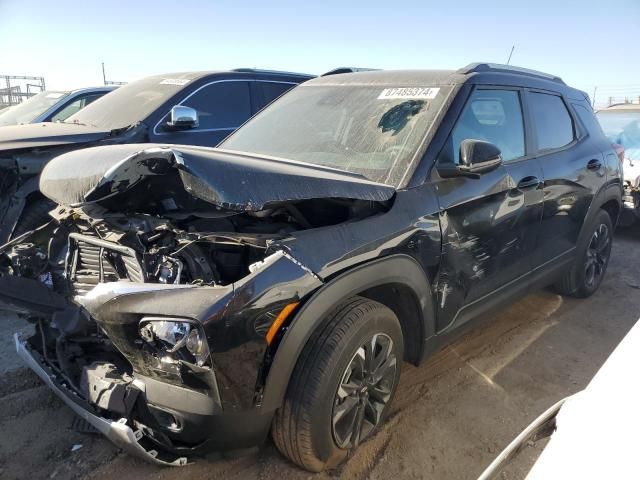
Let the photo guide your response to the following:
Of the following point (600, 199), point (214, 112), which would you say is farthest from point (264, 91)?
point (600, 199)

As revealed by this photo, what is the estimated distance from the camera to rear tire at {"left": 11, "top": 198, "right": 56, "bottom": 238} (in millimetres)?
4344

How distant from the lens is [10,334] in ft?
12.7

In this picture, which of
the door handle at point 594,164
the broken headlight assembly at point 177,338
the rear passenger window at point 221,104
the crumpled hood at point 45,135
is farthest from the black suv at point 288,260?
the rear passenger window at point 221,104

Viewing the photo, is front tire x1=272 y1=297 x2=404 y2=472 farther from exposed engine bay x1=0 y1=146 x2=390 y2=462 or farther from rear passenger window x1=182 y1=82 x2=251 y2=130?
rear passenger window x1=182 y1=82 x2=251 y2=130

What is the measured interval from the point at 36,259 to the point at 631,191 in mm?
7148

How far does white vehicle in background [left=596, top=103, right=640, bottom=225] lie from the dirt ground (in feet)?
9.86

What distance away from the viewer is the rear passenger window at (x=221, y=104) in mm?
5594

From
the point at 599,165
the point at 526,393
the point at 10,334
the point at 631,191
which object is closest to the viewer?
the point at 526,393

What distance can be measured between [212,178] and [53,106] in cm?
624

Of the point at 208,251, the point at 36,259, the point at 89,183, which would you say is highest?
the point at 89,183

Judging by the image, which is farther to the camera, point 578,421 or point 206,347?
point 206,347

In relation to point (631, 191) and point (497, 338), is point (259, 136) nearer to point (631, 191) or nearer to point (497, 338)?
point (497, 338)

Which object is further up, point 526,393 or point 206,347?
point 206,347

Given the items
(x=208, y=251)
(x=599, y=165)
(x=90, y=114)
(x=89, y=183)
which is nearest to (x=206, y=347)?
(x=208, y=251)
